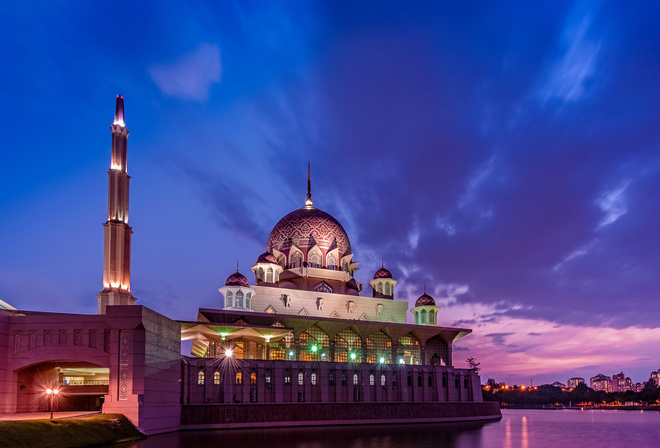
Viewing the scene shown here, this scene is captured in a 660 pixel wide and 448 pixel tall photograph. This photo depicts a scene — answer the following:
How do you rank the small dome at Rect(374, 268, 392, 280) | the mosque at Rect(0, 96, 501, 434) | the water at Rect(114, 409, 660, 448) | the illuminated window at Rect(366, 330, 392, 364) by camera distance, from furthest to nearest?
the small dome at Rect(374, 268, 392, 280) → the illuminated window at Rect(366, 330, 392, 364) → the mosque at Rect(0, 96, 501, 434) → the water at Rect(114, 409, 660, 448)

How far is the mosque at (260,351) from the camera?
32594 mm

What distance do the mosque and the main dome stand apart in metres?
0.16

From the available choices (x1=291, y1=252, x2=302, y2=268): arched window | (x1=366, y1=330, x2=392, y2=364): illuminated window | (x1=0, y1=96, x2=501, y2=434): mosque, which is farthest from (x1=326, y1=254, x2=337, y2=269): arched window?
(x1=366, y1=330, x2=392, y2=364): illuminated window

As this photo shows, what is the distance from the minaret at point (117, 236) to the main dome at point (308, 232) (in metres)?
16.4

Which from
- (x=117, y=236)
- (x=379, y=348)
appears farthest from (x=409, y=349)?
(x=117, y=236)

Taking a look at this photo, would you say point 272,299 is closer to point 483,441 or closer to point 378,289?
point 378,289

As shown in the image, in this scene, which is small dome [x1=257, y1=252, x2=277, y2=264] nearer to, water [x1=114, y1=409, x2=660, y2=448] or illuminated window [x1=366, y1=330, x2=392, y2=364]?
illuminated window [x1=366, y1=330, x2=392, y2=364]

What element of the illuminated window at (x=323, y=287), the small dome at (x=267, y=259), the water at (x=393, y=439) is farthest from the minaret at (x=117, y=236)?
the water at (x=393, y=439)

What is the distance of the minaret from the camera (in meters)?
52.3

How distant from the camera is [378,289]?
64.2 meters

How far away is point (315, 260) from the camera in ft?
202

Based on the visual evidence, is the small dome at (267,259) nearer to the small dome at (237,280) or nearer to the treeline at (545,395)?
the small dome at (237,280)

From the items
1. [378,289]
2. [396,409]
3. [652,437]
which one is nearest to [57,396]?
[396,409]

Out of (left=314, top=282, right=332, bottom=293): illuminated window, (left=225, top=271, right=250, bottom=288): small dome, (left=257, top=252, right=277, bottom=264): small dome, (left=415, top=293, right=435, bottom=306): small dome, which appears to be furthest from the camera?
(left=415, top=293, right=435, bottom=306): small dome
